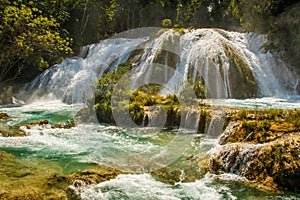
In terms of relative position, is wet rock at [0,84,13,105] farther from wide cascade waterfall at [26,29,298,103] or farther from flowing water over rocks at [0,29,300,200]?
flowing water over rocks at [0,29,300,200]

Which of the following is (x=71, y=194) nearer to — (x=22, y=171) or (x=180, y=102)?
(x=22, y=171)

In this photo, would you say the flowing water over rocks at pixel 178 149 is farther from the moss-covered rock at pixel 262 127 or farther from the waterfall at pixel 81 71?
the waterfall at pixel 81 71

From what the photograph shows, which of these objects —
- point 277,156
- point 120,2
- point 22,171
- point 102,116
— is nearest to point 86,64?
point 102,116

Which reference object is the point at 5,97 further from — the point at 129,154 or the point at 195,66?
the point at 129,154

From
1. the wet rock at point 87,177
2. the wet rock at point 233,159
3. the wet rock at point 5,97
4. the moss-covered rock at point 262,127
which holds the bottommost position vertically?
the wet rock at point 87,177

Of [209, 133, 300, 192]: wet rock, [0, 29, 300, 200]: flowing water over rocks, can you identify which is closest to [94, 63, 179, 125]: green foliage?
[0, 29, 300, 200]: flowing water over rocks

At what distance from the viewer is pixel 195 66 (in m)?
19.5

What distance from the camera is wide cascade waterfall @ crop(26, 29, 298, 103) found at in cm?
1859

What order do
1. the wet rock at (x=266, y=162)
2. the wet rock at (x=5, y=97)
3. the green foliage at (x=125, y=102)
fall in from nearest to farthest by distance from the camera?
the wet rock at (x=266, y=162) < the green foliage at (x=125, y=102) < the wet rock at (x=5, y=97)

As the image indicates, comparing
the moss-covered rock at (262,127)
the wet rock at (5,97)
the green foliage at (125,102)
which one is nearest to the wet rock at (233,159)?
the moss-covered rock at (262,127)

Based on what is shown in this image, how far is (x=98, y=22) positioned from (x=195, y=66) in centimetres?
2003

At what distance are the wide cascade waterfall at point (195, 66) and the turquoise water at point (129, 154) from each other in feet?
19.5

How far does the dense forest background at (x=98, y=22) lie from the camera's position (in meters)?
14.8

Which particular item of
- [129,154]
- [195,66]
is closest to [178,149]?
[129,154]
